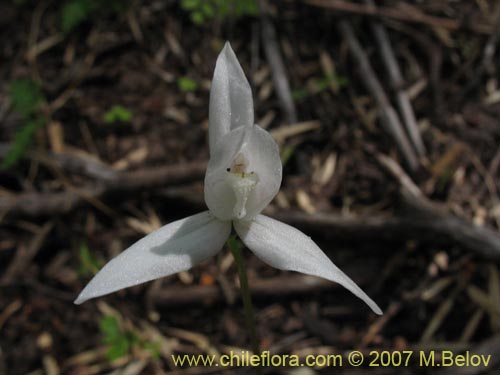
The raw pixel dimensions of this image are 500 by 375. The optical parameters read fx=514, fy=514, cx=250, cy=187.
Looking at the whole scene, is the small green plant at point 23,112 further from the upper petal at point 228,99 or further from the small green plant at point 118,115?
the upper petal at point 228,99

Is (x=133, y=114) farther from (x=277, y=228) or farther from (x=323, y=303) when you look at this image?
(x=277, y=228)

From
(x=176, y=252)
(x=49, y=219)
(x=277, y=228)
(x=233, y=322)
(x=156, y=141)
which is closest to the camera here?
(x=176, y=252)

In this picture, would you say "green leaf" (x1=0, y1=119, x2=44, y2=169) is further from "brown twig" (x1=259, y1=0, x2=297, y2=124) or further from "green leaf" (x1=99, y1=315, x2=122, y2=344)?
"brown twig" (x1=259, y1=0, x2=297, y2=124)

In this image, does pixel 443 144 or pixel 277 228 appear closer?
pixel 277 228

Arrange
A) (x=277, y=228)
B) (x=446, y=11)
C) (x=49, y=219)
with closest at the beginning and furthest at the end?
(x=277, y=228)
(x=49, y=219)
(x=446, y=11)

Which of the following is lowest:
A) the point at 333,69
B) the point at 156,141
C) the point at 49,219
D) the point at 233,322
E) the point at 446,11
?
the point at 233,322

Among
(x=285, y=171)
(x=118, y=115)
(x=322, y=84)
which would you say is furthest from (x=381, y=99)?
(x=118, y=115)

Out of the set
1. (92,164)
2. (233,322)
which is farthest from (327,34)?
(233,322)

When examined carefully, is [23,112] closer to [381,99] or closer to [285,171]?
[285,171]
